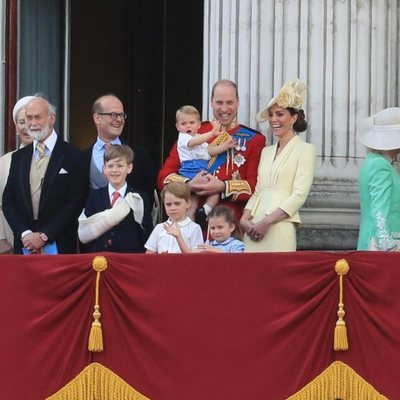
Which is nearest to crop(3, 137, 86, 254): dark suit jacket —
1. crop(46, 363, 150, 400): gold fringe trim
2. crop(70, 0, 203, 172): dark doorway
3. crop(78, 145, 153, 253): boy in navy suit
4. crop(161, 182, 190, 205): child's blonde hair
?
crop(78, 145, 153, 253): boy in navy suit

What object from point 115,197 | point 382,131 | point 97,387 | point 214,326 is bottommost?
point 97,387

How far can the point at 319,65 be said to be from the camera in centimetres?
1391

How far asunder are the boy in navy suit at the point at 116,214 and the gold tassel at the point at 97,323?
90 centimetres

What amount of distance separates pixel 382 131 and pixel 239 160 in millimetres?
1139

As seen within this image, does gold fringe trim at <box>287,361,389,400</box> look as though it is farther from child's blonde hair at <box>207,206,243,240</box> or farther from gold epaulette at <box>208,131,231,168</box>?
gold epaulette at <box>208,131,231,168</box>

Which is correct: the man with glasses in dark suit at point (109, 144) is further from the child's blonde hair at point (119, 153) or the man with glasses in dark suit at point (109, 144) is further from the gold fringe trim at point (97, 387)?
the gold fringe trim at point (97, 387)

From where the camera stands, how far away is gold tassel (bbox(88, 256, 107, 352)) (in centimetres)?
1109

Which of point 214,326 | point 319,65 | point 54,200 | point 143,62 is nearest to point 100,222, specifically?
point 54,200

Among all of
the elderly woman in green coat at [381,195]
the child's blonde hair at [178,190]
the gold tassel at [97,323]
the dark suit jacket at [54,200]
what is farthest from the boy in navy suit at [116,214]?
the elderly woman in green coat at [381,195]

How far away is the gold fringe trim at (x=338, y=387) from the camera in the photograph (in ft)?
36.3

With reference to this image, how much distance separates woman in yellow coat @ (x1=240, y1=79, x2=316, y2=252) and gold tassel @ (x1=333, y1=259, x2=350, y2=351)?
3.94ft

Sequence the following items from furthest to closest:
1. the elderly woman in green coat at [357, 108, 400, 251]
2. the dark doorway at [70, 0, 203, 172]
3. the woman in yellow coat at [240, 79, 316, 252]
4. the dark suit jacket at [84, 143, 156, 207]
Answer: the dark doorway at [70, 0, 203, 172], the dark suit jacket at [84, 143, 156, 207], the woman in yellow coat at [240, 79, 316, 252], the elderly woman in green coat at [357, 108, 400, 251]

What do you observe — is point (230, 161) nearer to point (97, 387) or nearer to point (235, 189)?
point (235, 189)

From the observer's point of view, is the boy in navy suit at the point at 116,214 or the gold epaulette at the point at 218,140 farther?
the gold epaulette at the point at 218,140
